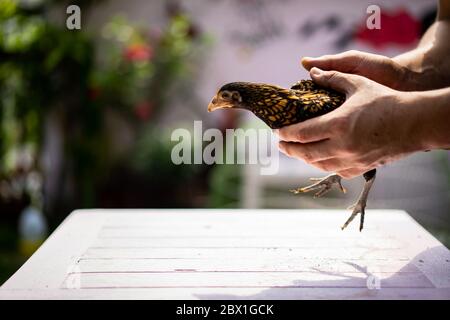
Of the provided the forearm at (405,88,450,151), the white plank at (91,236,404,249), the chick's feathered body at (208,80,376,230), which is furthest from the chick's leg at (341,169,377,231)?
the forearm at (405,88,450,151)

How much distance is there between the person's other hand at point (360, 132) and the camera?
1.20 metres

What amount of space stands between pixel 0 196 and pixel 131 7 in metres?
1.57

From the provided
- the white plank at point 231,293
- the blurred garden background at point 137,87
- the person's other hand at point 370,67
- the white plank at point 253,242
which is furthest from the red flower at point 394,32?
the white plank at point 231,293

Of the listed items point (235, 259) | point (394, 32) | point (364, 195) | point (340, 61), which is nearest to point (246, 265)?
point (235, 259)

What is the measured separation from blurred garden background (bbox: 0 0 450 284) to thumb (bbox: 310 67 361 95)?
5.52ft

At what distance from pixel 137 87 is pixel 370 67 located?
2.71 meters

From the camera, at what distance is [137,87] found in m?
4.09

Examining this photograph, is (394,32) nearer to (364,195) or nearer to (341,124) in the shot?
(364,195)

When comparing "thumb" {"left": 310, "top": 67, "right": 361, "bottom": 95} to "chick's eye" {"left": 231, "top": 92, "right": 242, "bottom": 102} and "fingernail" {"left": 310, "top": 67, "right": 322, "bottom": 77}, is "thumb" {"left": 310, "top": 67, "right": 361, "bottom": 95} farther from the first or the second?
"chick's eye" {"left": 231, "top": 92, "right": 242, "bottom": 102}

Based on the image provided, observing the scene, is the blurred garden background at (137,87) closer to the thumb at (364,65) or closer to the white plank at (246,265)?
the thumb at (364,65)

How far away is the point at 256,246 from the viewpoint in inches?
61.5

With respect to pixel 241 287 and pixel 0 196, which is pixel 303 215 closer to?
pixel 241 287

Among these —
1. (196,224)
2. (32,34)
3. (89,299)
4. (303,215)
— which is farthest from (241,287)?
(32,34)

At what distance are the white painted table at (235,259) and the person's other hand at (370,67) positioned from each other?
0.43 meters
